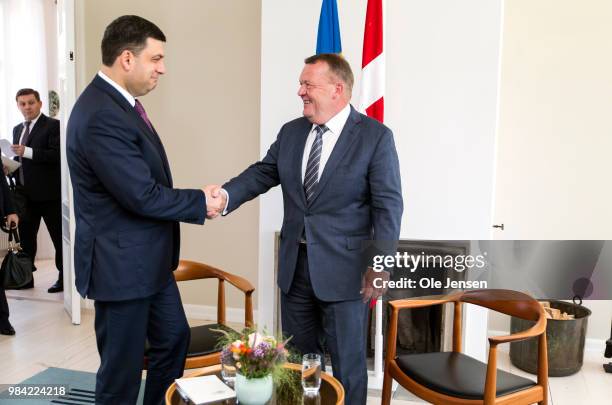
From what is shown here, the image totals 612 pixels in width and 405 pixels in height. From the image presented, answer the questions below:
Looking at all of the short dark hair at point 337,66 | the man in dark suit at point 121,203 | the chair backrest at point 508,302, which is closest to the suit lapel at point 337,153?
the short dark hair at point 337,66

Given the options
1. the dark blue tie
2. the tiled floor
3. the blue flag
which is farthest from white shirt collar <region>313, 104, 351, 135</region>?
the dark blue tie

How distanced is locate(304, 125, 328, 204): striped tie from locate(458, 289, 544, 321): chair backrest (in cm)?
85

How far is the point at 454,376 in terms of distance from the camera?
90.7 inches

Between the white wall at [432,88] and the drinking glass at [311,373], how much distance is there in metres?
1.43

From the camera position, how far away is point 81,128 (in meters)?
2.09

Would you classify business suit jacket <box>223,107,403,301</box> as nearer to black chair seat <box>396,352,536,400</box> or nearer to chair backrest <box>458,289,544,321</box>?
black chair seat <box>396,352,536,400</box>

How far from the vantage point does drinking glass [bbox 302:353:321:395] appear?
74.3 inches

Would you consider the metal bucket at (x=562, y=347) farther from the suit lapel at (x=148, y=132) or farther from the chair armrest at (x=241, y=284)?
the suit lapel at (x=148, y=132)

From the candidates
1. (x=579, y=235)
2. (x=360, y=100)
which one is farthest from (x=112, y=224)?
(x=579, y=235)

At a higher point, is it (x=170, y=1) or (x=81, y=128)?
(x=170, y=1)

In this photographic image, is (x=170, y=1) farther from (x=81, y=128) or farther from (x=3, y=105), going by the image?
(x=3, y=105)

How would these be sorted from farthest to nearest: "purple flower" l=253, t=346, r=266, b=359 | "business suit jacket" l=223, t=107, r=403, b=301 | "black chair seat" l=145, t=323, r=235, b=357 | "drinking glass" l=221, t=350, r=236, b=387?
1. "black chair seat" l=145, t=323, r=235, b=357
2. "business suit jacket" l=223, t=107, r=403, b=301
3. "drinking glass" l=221, t=350, r=236, b=387
4. "purple flower" l=253, t=346, r=266, b=359

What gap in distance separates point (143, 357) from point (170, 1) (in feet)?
9.30

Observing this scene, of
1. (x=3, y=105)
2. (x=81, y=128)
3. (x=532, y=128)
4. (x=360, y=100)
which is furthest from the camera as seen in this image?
(x=3, y=105)
